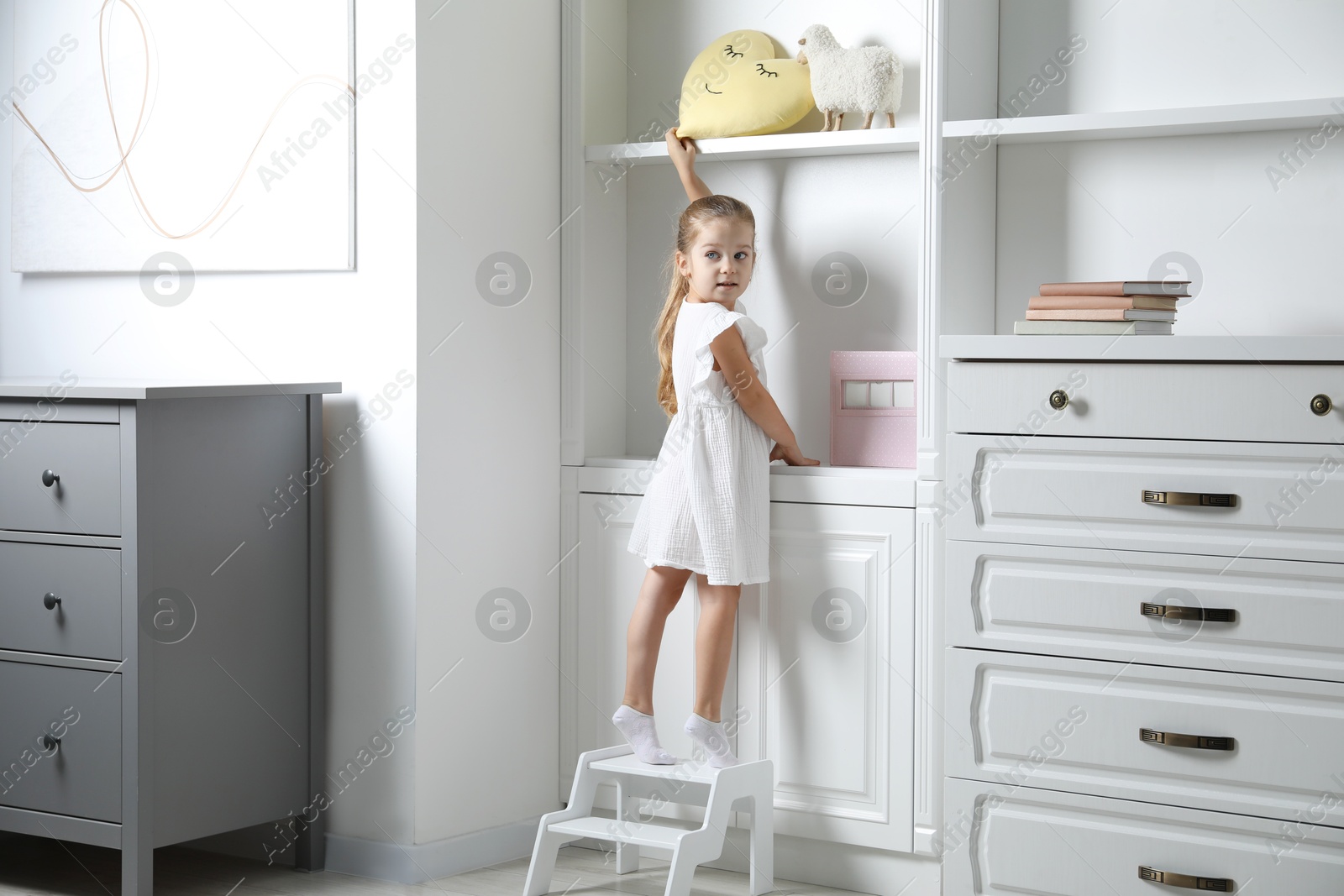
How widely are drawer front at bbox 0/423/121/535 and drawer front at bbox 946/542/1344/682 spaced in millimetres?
1329

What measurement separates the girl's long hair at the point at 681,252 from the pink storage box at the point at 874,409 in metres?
0.29

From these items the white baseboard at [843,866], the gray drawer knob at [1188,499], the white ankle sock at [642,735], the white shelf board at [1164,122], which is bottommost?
the white baseboard at [843,866]

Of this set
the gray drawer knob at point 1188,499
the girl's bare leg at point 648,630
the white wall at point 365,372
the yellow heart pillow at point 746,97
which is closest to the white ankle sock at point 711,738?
the girl's bare leg at point 648,630

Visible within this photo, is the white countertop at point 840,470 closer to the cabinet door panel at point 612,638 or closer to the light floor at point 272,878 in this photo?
the cabinet door panel at point 612,638

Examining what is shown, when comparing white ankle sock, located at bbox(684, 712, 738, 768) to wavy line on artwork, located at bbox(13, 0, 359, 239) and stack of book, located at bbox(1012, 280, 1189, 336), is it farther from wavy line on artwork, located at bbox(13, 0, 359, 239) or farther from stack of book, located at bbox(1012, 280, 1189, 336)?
wavy line on artwork, located at bbox(13, 0, 359, 239)

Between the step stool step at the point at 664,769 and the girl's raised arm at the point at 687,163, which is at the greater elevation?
the girl's raised arm at the point at 687,163

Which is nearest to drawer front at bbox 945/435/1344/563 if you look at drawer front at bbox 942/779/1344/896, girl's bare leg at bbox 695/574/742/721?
drawer front at bbox 942/779/1344/896

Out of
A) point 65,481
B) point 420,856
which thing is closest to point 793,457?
point 420,856

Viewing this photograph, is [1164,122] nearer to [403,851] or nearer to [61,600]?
[403,851]

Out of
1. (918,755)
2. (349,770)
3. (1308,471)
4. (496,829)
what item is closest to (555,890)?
(496,829)

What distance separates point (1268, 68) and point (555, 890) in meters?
1.88

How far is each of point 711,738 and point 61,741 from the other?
108 cm

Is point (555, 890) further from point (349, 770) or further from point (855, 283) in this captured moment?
point (855, 283)

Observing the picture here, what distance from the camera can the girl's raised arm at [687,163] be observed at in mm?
2436
